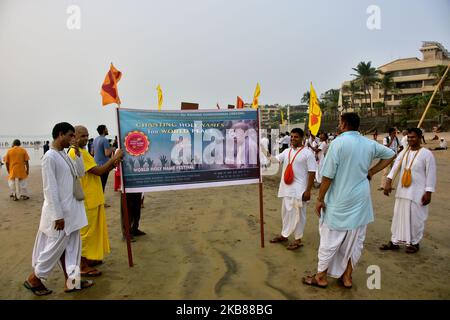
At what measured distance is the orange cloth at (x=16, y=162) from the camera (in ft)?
31.9

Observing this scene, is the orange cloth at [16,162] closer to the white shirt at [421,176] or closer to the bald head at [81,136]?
the bald head at [81,136]

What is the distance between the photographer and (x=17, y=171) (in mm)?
9727

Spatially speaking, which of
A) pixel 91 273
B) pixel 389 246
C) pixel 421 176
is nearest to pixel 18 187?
pixel 91 273

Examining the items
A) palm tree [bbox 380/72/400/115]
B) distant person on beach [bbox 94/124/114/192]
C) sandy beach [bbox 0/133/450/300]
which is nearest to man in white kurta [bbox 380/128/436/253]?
sandy beach [bbox 0/133/450/300]

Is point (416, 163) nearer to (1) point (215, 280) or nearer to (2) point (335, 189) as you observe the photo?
(2) point (335, 189)

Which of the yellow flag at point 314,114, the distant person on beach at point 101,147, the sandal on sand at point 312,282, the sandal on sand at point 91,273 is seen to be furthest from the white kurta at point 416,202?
the distant person on beach at point 101,147

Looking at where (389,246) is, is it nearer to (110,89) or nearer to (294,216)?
(294,216)

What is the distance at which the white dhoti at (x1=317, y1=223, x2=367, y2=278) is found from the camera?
360cm

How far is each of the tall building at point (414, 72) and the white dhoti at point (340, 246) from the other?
189ft

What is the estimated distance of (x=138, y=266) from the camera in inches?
173

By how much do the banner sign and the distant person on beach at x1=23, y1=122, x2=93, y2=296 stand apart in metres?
0.70

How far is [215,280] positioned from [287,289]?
83cm

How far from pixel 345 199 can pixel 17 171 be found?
31.4 ft
